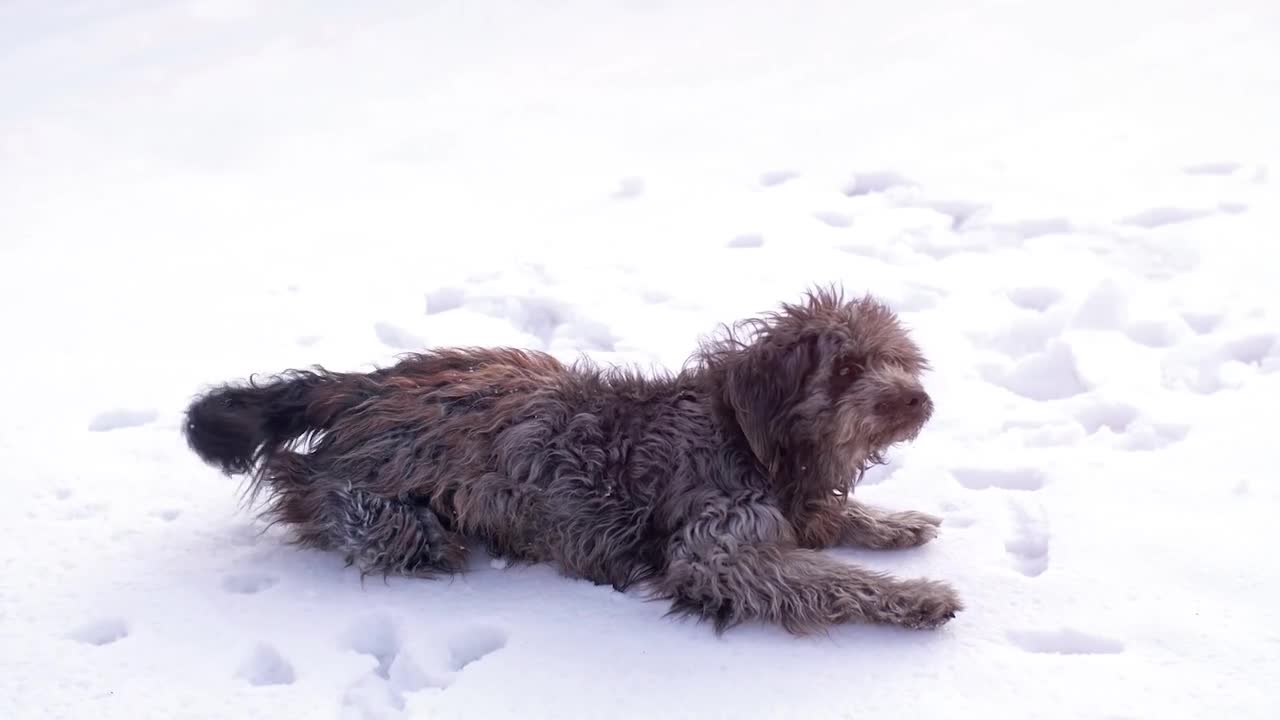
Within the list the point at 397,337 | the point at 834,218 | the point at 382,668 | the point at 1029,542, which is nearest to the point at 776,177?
the point at 834,218

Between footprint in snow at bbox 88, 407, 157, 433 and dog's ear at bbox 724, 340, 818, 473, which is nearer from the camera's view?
dog's ear at bbox 724, 340, 818, 473

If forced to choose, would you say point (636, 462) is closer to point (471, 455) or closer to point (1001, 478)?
point (471, 455)

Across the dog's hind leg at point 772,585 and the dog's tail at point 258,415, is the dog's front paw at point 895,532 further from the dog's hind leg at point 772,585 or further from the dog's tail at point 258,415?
the dog's tail at point 258,415

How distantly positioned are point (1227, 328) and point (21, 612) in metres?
4.88

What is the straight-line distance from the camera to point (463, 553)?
13.6ft

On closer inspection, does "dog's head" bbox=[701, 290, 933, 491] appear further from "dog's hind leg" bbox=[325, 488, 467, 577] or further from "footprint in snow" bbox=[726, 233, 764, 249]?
"footprint in snow" bbox=[726, 233, 764, 249]

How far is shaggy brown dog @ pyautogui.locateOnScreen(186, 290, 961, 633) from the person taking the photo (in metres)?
3.79

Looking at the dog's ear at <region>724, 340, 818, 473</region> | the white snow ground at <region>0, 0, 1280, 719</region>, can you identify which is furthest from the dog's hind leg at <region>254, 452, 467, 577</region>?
the dog's ear at <region>724, 340, 818, 473</region>

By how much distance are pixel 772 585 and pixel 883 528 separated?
0.63 metres

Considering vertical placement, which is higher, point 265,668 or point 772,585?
point 772,585

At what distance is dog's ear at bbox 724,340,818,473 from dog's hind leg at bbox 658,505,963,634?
23 cm

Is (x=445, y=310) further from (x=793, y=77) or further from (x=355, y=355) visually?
(x=793, y=77)

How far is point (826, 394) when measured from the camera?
3809 millimetres

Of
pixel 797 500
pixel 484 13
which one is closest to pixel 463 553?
pixel 797 500
